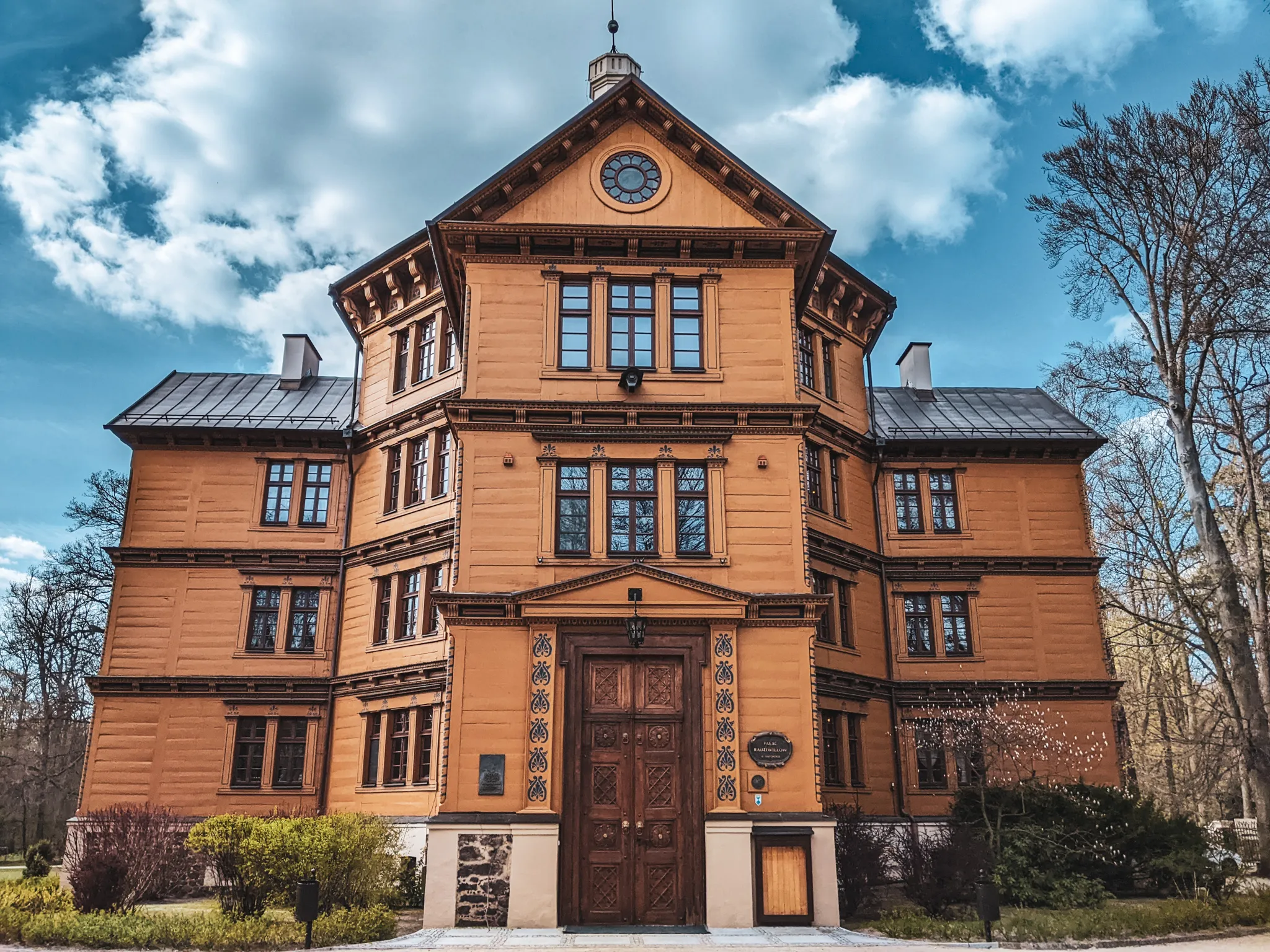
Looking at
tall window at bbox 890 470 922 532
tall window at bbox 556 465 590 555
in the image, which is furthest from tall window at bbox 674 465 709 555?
tall window at bbox 890 470 922 532

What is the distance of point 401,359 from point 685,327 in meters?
11.5

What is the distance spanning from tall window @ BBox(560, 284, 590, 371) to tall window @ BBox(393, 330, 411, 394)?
920 cm

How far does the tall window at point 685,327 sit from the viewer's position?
19.6m

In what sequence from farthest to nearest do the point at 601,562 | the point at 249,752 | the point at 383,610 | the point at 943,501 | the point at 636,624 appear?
the point at 943,501, the point at 383,610, the point at 249,752, the point at 601,562, the point at 636,624

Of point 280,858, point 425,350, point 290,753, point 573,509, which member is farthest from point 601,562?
point 290,753

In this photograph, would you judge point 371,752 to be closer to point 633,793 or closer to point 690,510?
point 633,793

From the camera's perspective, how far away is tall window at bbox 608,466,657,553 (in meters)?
18.3

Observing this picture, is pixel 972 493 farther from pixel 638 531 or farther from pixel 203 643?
pixel 203 643

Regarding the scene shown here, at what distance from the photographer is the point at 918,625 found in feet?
91.6

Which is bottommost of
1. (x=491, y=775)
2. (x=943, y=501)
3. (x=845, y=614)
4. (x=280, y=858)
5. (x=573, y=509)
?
(x=280, y=858)

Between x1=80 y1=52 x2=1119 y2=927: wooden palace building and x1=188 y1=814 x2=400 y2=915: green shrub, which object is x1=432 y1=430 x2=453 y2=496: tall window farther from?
x1=188 y1=814 x2=400 y2=915: green shrub

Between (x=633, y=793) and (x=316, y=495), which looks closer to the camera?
(x=633, y=793)

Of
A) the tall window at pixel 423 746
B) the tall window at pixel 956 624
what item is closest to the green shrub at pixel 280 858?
the tall window at pixel 423 746

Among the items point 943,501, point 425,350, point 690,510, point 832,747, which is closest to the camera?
point 690,510
